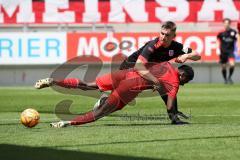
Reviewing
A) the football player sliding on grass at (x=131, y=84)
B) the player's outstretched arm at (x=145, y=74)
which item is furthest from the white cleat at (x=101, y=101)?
the player's outstretched arm at (x=145, y=74)

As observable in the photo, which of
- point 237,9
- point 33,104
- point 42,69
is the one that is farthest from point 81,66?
point 33,104

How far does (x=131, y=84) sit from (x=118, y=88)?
0.85 ft

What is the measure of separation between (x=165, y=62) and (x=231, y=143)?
3.52 meters

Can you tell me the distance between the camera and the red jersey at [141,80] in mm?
12250

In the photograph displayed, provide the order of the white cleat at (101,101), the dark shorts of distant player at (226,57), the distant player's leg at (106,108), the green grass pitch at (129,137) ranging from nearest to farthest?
the green grass pitch at (129,137)
the distant player's leg at (106,108)
the white cleat at (101,101)
the dark shorts of distant player at (226,57)

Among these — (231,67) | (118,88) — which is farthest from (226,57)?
(118,88)

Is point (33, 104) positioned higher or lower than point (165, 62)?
lower

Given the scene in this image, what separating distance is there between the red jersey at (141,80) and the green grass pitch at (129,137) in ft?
2.00

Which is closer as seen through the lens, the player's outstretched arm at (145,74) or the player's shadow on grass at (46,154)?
the player's shadow on grass at (46,154)

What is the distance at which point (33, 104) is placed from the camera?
734 inches

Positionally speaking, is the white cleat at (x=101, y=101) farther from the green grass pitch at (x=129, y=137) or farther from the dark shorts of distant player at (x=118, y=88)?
the green grass pitch at (x=129, y=137)

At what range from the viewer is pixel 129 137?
10203 millimetres

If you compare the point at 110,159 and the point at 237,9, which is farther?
the point at 237,9

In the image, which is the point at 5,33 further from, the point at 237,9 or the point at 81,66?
the point at 237,9
